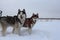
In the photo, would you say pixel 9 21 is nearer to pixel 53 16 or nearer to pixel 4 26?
pixel 4 26

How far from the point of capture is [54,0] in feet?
8.80

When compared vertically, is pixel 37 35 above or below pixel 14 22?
below

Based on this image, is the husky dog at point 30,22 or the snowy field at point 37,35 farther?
the husky dog at point 30,22

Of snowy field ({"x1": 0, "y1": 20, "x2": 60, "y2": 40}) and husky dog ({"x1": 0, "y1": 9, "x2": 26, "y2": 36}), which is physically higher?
husky dog ({"x1": 0, "y1": 9, "x2": 26, "y2": 36})

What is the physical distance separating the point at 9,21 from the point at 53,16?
108 cm

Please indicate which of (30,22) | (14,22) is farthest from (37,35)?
(14,22)

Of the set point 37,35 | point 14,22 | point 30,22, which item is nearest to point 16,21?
point 14,22

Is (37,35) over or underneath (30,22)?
underneath

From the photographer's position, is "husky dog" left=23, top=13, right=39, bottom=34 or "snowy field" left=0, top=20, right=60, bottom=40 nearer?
"snowy field" left=0, top=20, right=60, bottom=40

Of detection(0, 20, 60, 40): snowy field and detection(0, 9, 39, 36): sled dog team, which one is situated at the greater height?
detection(0, 9, 39, 36): sled dog team

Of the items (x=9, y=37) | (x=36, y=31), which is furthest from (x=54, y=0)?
(x=9, y=37)

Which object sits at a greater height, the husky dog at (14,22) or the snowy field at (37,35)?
the husky dog at (14,22)

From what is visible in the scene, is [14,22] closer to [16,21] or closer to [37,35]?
[16,21]

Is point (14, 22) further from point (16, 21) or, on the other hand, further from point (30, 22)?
point (30, 22)
